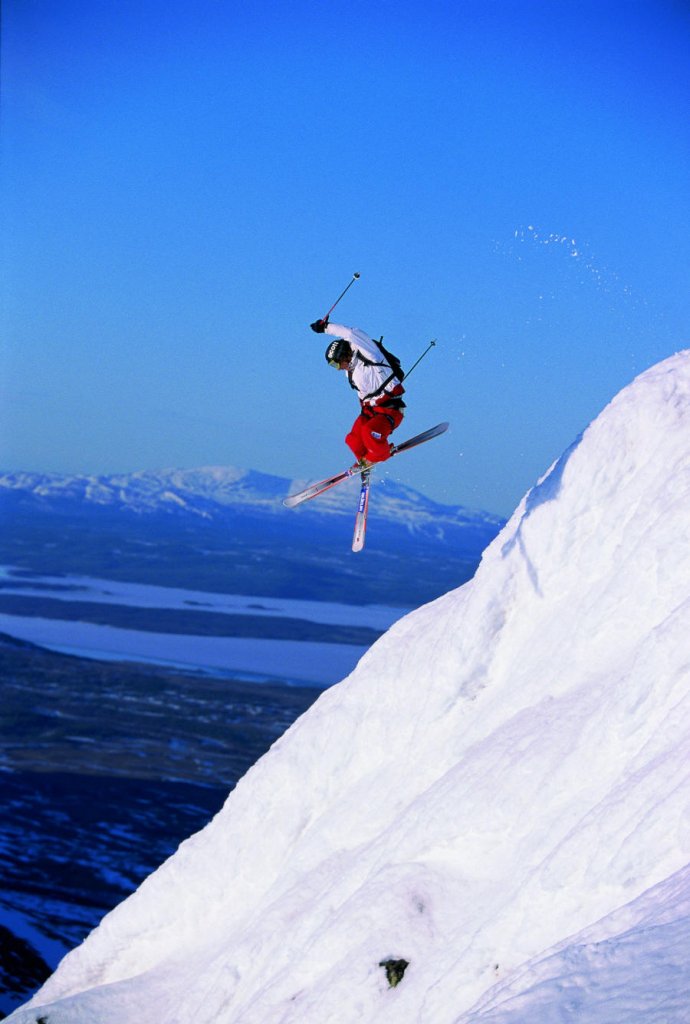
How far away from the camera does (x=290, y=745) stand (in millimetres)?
20875

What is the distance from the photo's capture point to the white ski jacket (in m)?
16.8

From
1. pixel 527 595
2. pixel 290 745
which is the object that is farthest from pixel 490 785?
pixel 290 745

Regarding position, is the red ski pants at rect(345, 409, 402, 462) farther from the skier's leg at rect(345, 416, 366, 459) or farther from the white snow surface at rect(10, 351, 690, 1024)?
the white snow surface at rect(10, 351, 690, 1024)

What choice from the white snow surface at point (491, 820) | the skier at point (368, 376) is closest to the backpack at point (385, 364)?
the skier at point (368, 376)

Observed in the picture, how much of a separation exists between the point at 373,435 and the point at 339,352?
1486 millimetres

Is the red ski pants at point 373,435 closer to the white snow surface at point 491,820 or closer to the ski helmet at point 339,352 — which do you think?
the ski helmet at point 339,352

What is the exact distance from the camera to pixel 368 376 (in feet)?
55.5

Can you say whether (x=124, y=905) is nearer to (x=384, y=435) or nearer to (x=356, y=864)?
(x=356, y=864)

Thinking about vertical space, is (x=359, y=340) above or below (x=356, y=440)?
above

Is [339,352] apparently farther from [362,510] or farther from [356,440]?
[362,510]

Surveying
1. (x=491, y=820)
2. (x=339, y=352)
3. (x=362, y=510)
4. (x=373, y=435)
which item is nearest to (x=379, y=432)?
(x=373, y=435)

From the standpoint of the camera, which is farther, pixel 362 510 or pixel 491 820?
pixel 362 510

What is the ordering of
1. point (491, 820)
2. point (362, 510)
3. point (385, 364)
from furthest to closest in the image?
point (362, 510) → point (385, 364) → point (491, 820)

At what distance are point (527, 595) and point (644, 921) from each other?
9.33 metres
